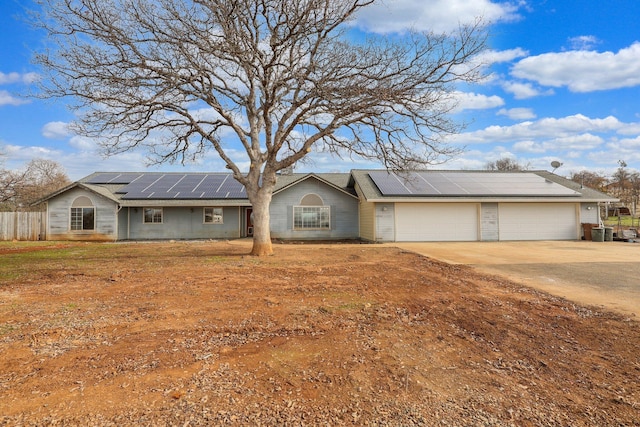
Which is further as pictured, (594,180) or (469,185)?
(594,180)

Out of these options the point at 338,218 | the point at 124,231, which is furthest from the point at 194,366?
the point at 124,231

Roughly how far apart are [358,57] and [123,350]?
10.3m

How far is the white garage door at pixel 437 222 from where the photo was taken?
18.7 m

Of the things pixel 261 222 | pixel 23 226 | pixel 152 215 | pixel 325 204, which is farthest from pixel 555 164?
pixel 23 226

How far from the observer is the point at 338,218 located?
20.6 metres

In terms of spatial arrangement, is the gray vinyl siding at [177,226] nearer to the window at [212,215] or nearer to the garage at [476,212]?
the window at [212,215]

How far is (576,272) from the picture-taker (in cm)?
903

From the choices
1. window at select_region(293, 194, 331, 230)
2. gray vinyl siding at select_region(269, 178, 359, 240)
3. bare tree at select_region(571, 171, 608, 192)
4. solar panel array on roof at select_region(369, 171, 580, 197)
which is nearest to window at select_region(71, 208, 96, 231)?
gray vinyl siding at select_region(269, 178, 359, 240)

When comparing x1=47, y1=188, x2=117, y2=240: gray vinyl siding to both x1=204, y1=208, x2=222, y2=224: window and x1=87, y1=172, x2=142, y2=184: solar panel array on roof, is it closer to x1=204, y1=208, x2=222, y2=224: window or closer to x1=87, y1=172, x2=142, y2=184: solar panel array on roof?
x1=87, y1=172, x2=142, y2=184: solar panel array on roof

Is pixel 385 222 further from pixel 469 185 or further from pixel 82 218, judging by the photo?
pixel 82 218

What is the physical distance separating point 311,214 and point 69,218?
13.9m

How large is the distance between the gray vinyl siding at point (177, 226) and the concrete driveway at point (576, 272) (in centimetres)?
1277

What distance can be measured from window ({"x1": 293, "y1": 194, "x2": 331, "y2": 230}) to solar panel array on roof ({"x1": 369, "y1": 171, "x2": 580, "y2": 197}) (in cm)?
356

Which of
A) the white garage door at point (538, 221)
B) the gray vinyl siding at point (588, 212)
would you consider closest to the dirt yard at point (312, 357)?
the white garage door at point (538, 221)
